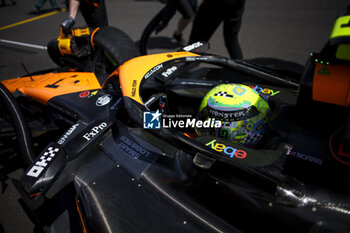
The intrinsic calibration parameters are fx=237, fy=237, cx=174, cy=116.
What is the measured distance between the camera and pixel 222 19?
3016 millimetres

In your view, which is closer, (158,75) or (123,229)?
(123,229)

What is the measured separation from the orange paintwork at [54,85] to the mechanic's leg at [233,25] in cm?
175

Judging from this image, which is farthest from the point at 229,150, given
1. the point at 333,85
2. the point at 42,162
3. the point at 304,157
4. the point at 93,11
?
the point at 93,11

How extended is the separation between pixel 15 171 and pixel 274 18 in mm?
6358

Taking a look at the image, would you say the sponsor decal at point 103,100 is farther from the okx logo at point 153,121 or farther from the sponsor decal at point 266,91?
the sponsor decal at point 266,91


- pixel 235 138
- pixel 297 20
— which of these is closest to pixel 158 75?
pixel 235 138

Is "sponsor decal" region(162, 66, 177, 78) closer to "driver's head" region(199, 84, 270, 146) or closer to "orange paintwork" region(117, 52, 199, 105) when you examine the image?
"orange paintwork" region(117, 52, 199, 105)

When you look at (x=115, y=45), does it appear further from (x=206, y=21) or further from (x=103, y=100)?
(x=206, y=21)

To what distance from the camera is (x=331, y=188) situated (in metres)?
1.10

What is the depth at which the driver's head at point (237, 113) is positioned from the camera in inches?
57.6

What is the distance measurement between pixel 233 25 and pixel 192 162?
2195 millimetres

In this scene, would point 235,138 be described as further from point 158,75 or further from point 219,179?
point 158,75

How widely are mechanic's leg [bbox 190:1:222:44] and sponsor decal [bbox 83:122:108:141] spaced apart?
2.07m

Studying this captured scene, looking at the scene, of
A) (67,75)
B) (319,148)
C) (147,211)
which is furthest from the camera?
(67,75)
